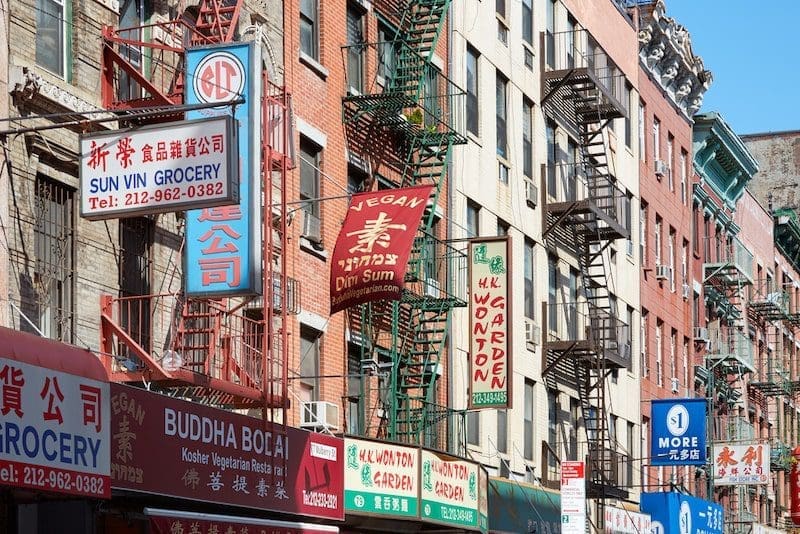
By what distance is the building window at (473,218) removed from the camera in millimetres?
35469

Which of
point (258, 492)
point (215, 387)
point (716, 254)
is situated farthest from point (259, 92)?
point (716, 254)

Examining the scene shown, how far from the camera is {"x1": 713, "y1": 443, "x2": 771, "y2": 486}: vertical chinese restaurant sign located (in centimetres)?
5106

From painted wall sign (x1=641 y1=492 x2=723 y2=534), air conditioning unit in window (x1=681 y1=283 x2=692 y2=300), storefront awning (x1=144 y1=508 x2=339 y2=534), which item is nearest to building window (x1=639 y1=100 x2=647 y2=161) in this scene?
air conditioning unit in window (x1=681 y1=283 x2=692 y2=300)

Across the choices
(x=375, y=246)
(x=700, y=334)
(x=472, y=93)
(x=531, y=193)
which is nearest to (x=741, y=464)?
(x=700, y=334)

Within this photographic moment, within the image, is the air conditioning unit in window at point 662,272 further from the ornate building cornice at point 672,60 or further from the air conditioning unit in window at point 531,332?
the air conditioning unit in window at point 531,332

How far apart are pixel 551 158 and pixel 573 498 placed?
31.8 feet

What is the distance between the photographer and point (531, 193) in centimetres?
3953

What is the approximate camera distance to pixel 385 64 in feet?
106

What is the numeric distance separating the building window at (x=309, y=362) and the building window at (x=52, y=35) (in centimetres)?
774

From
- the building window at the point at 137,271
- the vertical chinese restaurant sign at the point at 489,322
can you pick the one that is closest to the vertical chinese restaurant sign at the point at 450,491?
the vertical chinese restaurant sign at the point at 489,322

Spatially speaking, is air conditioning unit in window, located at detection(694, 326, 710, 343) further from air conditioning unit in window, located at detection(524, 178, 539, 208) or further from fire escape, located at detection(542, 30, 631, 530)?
air conditioning unit in window, located at detection(524, 178, 539, 208)

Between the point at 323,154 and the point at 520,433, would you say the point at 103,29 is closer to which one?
the point at 323,154

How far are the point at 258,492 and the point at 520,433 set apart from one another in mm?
15032

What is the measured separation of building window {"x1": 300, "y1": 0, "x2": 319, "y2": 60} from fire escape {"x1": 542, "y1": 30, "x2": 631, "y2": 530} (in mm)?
11230
